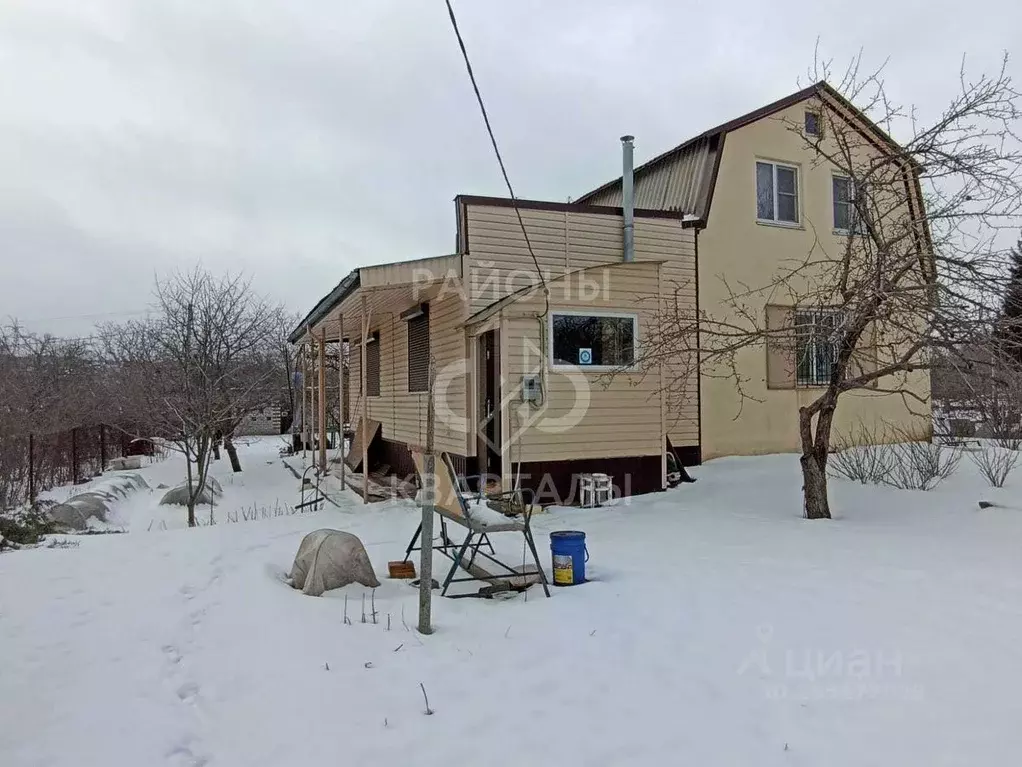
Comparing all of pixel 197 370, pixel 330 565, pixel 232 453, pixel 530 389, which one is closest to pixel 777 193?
pixel 530 389

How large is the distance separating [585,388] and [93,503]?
7922 mm

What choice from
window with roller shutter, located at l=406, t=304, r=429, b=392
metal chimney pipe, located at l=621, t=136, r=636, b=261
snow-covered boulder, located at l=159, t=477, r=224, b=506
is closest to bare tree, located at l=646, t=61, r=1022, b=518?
metal chimney pipe, located at l=621, t=136, r=636, b=261

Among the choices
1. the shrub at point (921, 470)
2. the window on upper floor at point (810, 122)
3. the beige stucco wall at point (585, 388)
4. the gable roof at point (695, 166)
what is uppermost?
the window on upper floor at point (810, 122)

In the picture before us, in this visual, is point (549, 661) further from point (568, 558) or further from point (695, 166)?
point (695, 166)

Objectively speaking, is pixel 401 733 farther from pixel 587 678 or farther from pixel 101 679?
pixel 101 679

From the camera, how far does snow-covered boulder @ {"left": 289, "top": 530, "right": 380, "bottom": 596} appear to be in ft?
16.9

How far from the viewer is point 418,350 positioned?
38.0 ft

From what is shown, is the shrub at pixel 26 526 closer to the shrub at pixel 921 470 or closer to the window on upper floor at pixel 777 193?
the shrub at pixel 921 470

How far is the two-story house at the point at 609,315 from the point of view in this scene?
29.6 ft

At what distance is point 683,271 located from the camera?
35.5ft

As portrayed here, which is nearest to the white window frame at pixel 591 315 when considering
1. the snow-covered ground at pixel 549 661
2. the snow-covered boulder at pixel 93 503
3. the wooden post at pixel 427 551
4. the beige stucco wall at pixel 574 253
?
the beige stucco wall at pixel 574 253

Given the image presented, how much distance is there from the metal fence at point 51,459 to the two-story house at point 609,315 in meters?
5.23

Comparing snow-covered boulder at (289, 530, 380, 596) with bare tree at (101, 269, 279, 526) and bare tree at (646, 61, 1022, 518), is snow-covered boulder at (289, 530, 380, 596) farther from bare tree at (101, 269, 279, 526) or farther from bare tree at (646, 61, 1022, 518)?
bare tree at (101, 269, 279, 526)

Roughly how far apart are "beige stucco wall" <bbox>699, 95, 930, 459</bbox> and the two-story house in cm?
3
